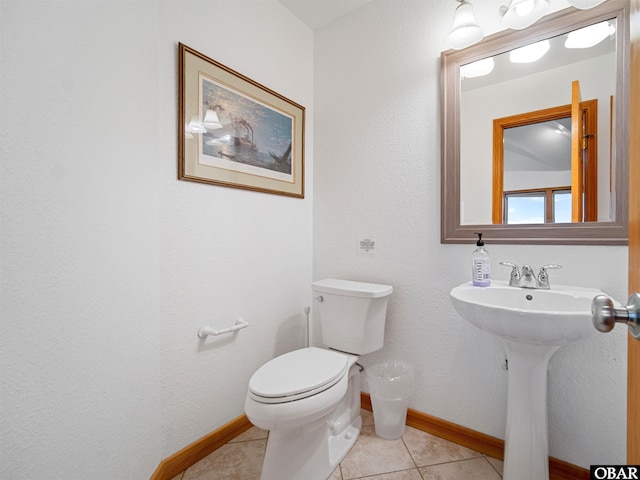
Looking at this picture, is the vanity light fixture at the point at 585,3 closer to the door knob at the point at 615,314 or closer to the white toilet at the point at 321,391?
the door knob at the point at 615,314

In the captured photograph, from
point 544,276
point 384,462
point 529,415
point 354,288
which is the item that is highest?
point 544,276

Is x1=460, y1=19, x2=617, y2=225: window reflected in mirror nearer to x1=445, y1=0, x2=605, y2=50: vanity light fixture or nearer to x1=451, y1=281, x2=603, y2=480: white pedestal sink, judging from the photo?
x1=445, y1=0, x2=605, y2=50: vanity light fixture

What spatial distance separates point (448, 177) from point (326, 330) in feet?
3.30

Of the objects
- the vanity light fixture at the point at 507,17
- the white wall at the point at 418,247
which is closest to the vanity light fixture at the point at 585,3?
the vanity light fixture at the point at 507,17

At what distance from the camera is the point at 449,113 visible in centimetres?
147

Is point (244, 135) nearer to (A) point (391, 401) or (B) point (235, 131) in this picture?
(B) point (235, 131)

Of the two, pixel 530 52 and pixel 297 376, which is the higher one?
pixel 530 52

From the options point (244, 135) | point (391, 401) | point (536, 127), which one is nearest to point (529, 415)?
point (391, 401)

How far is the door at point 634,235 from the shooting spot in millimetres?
507

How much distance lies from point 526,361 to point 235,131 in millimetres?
1571

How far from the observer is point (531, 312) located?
0.89 metres

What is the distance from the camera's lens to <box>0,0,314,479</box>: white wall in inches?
30.7

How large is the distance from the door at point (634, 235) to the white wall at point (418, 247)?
79cm

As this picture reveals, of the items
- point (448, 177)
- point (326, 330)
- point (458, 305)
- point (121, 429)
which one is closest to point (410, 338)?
point (326, 330)
